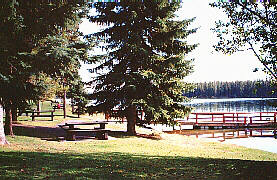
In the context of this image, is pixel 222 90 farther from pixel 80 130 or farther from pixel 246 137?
pixel 80 130

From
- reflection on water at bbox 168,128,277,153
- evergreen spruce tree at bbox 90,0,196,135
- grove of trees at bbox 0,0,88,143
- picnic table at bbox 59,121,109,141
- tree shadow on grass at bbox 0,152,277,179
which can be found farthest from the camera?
reflection on water at bbox 168,128,277,153

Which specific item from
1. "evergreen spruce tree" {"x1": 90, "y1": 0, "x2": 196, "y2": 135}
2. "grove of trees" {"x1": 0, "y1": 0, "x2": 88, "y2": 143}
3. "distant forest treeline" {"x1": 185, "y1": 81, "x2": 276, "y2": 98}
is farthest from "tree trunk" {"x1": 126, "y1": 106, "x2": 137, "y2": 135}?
"distant forest treeline" {"x1": 185, "y1": 81, "x2": 276, "y2": 98}

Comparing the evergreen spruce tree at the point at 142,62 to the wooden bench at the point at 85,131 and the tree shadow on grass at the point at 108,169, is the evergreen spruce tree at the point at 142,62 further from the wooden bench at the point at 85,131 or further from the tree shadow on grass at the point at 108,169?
the tree shadow on grass at the point at 108,169

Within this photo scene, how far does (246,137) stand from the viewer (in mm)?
22578

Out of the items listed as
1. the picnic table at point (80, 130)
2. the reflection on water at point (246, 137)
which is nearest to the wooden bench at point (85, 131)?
the picnic table at point (80, 130)

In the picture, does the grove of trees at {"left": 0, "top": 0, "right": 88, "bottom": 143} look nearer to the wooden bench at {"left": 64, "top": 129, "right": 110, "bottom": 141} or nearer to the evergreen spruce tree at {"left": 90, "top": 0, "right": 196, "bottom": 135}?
the wooden bench at {"left": 64, "top": 129, "right": 110, "bottom": 141}

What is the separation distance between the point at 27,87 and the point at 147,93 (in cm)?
663

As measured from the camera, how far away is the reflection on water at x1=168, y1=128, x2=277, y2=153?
19.0m

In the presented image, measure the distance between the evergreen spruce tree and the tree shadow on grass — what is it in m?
6.76

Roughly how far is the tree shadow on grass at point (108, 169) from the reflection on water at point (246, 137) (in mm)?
11623

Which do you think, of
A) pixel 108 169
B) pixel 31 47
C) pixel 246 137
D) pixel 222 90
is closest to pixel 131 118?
pixel 31 47

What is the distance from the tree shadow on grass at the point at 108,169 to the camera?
641 centimetres

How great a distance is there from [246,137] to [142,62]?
12.6 metres

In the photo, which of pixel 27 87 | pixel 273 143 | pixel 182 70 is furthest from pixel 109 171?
pixel 273 143
